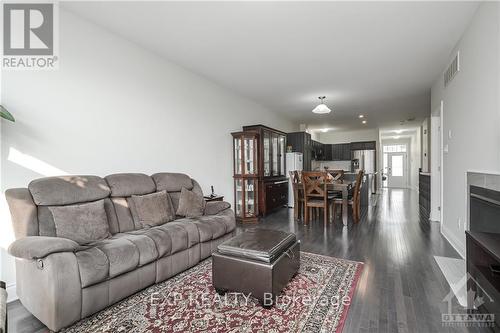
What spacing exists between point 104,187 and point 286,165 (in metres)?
4.85

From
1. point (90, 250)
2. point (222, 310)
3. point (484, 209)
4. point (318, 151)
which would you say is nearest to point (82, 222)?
point (90, 250)

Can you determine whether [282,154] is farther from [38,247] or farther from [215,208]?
[38,247]

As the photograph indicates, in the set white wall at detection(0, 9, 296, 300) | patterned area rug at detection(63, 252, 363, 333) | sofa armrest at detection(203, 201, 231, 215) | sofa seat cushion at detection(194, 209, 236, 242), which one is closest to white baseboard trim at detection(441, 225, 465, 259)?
patterned area rug at detection(63, 252, 363, 333)

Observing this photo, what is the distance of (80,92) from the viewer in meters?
2.54

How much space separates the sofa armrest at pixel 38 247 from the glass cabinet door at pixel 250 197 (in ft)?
11.1

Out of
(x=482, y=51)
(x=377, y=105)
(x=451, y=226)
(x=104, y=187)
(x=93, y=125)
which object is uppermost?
(x=377, y=105)

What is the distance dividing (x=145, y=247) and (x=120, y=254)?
8.9 inches

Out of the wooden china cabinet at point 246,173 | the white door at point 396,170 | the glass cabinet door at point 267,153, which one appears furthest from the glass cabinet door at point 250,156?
the white door at point 396,170

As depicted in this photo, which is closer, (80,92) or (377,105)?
(80,92)

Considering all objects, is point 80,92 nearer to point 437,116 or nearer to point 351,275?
point 351,275

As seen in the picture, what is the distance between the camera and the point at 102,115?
2738mm

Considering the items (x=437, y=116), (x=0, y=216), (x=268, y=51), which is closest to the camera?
(x=0, y=216)

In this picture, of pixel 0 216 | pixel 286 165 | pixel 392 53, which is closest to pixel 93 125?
pixel 0 216

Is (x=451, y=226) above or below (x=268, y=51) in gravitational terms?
below
